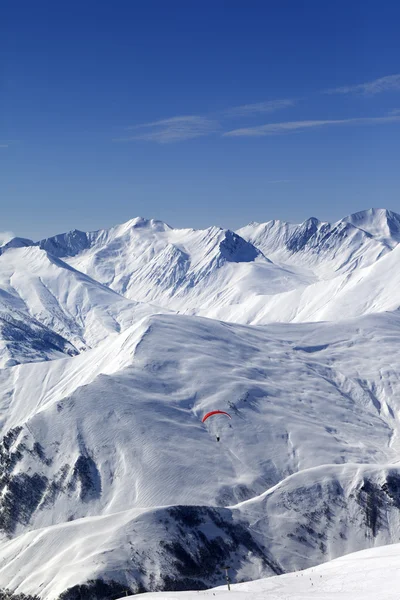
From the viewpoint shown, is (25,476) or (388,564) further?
(25,476)

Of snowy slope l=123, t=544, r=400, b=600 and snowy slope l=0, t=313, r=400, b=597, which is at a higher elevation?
snowy slope l=123, t=544, r=400, b=600

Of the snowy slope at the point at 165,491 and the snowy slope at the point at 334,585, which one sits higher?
the snowy slope at the point at 334,585

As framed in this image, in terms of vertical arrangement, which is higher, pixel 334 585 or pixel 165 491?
pixel 334 585

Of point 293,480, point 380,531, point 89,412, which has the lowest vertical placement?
point 380,531

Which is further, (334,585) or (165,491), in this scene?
(165,491)

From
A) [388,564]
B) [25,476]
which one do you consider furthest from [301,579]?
[25,476]

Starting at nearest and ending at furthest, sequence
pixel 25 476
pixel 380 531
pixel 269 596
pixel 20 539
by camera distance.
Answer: pixel 269 596, pixel 20 539, pixel 380 531, pixel 25 476

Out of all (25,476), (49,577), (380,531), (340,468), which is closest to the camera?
(49,577)

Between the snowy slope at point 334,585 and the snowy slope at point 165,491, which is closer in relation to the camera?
the snowy slope at point 334,585

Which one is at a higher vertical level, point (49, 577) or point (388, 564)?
point (388, 564)

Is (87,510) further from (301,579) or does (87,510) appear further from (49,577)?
(301,579)

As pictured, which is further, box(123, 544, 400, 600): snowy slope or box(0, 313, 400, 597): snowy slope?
box(0, 313, 400, 597): snowy slope
